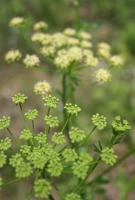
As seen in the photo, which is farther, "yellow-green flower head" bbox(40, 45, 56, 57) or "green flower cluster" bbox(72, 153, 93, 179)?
"yellow-green flower head" bbox(40, 45, 56, 57)

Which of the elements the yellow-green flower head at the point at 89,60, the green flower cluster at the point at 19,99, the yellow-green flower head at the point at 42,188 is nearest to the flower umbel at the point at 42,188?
the yellow-green flower head at the point at 42,188

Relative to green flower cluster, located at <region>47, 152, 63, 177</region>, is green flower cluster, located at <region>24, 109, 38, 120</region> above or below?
above

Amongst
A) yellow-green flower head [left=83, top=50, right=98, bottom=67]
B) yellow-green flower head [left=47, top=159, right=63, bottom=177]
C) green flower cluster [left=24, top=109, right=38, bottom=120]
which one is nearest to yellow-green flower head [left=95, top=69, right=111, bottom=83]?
yellow-green flower head [left=83, top=50, right=98, bottom=67]

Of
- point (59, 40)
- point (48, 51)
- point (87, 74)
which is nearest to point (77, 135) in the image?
point (48, 51)

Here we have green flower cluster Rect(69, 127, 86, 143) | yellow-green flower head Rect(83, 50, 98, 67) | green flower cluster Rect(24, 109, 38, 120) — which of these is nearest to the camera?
green flower cluster Rect(69, 127, 86, 143)

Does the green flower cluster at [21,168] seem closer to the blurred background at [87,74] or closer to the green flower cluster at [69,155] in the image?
the green flower cluster at [69,155]

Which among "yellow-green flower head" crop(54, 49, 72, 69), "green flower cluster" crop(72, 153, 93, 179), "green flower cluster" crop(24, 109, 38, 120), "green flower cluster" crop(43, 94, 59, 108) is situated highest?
"yellow-green flower head" crop(54, 49, 72, 69)

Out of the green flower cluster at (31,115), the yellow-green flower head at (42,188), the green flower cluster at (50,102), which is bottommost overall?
the yellow-green flower head at (42,188)

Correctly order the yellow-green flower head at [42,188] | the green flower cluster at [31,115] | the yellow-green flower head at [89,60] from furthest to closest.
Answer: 1. the yellow-green flower head at [89,60]
2. the green flower cluster at [31,115]
3. the yellow-green flower head at [42,188]

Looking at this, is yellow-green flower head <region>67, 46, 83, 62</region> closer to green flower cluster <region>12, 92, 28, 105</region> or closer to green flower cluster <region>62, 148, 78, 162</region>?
green flower cluster <region>12, 92, 28, 105</region>
